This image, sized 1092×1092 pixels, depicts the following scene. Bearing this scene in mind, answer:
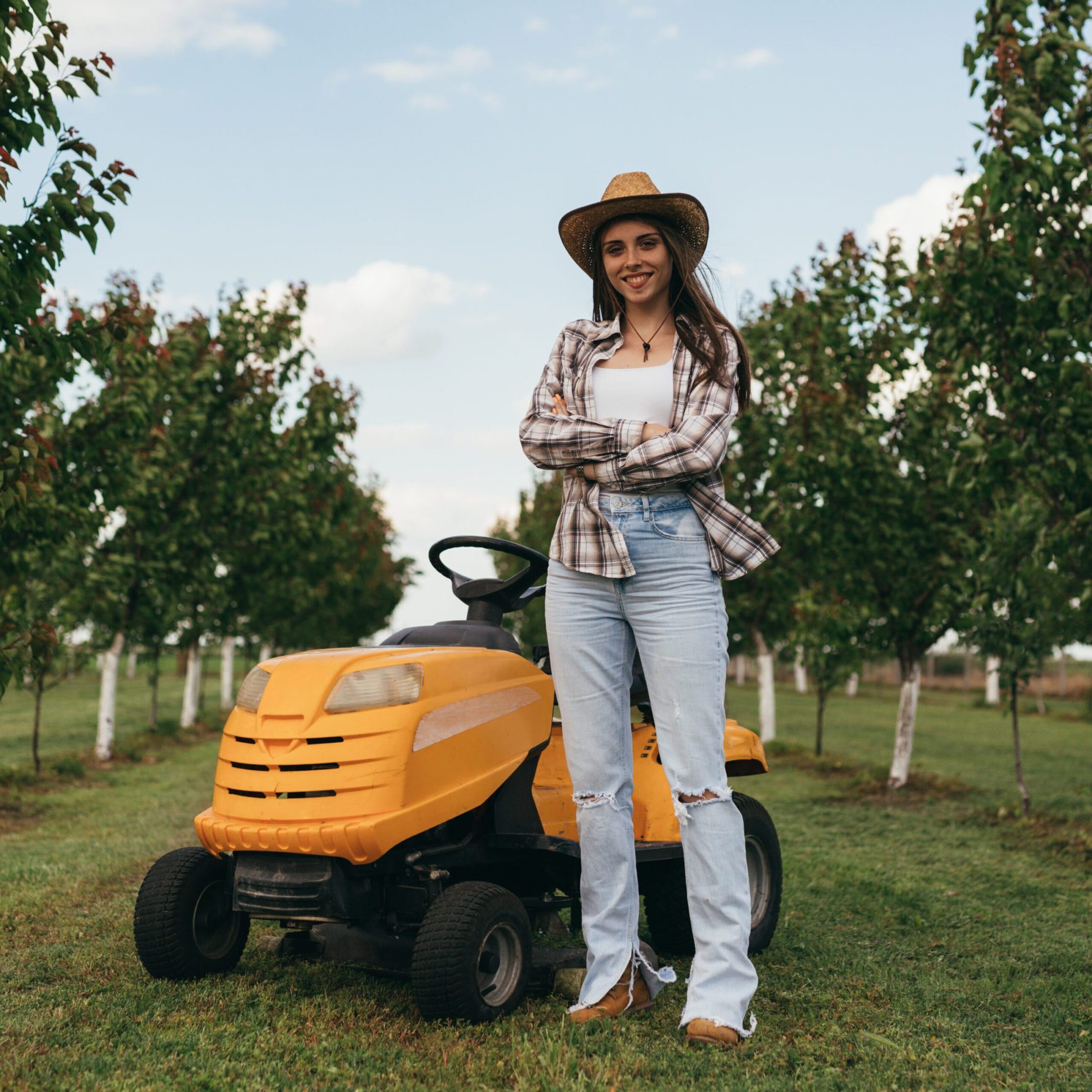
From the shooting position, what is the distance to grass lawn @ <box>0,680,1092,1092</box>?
2873mm

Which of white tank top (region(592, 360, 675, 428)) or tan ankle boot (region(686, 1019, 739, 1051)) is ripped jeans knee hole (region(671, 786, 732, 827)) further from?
white tank top (region(592, 360, 675, 428))

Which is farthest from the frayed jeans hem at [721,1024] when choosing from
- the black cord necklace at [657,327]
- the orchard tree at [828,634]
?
the orchard tree at [828,634]

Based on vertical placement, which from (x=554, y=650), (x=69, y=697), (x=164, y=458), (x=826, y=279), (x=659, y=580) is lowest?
(x=69, y=697)

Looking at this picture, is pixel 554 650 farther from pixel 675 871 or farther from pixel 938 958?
pixel 938 958

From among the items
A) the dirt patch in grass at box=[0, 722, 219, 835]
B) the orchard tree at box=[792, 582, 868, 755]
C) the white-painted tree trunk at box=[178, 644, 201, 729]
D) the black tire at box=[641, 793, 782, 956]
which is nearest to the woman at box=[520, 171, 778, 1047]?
the black tire at box=[641, 793, 782, 956]

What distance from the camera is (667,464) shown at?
3207 mm

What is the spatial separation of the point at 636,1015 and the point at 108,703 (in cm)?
1239

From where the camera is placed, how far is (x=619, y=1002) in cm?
332

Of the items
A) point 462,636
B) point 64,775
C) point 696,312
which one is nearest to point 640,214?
point 696,312

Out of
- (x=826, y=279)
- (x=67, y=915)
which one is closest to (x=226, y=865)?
(x=67, y=915)

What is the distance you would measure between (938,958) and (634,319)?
9.13 feet

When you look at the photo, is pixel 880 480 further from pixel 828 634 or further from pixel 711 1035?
pixel 711 1035

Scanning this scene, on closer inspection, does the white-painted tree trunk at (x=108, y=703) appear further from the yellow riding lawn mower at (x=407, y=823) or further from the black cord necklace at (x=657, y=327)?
the black cord necklace at (x=657, y=327)

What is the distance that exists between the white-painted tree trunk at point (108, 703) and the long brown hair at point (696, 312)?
12.0 m
